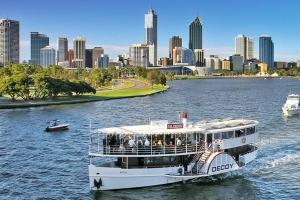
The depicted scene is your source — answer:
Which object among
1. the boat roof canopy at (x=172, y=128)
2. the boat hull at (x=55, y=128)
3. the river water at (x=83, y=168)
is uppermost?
the boat roof canopy at (x=172, y=128)

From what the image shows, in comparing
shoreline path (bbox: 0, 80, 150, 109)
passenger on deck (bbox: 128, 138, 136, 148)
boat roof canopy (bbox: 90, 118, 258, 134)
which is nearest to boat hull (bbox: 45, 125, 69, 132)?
boat roof canopy (bbox: 90, 118, 258, 134)

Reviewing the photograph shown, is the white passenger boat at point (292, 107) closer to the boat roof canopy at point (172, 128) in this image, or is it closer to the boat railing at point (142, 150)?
the boat roof canopy at point (172, 128)

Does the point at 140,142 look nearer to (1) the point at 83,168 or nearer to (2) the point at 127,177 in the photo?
(2) the point at 127,177

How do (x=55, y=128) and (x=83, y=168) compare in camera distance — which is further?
(x=55, y=128)

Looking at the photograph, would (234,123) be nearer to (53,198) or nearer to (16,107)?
(53,198)

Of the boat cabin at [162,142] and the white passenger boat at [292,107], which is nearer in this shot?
the boat cabin at [162,142]

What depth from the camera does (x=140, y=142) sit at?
43812 mm

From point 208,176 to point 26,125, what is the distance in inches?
1935

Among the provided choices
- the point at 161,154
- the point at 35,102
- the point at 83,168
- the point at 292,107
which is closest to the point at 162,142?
the point at 161,154

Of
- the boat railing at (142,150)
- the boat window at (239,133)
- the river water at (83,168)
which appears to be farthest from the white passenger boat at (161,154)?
the river water at (83,168)

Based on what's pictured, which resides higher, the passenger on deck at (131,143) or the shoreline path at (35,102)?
the shoreline path at (35,102)

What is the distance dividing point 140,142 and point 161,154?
96.5 inches

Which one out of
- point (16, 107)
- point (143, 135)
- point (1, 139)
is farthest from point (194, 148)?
A: point (16, 107)

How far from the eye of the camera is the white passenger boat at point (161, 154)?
137 feet
